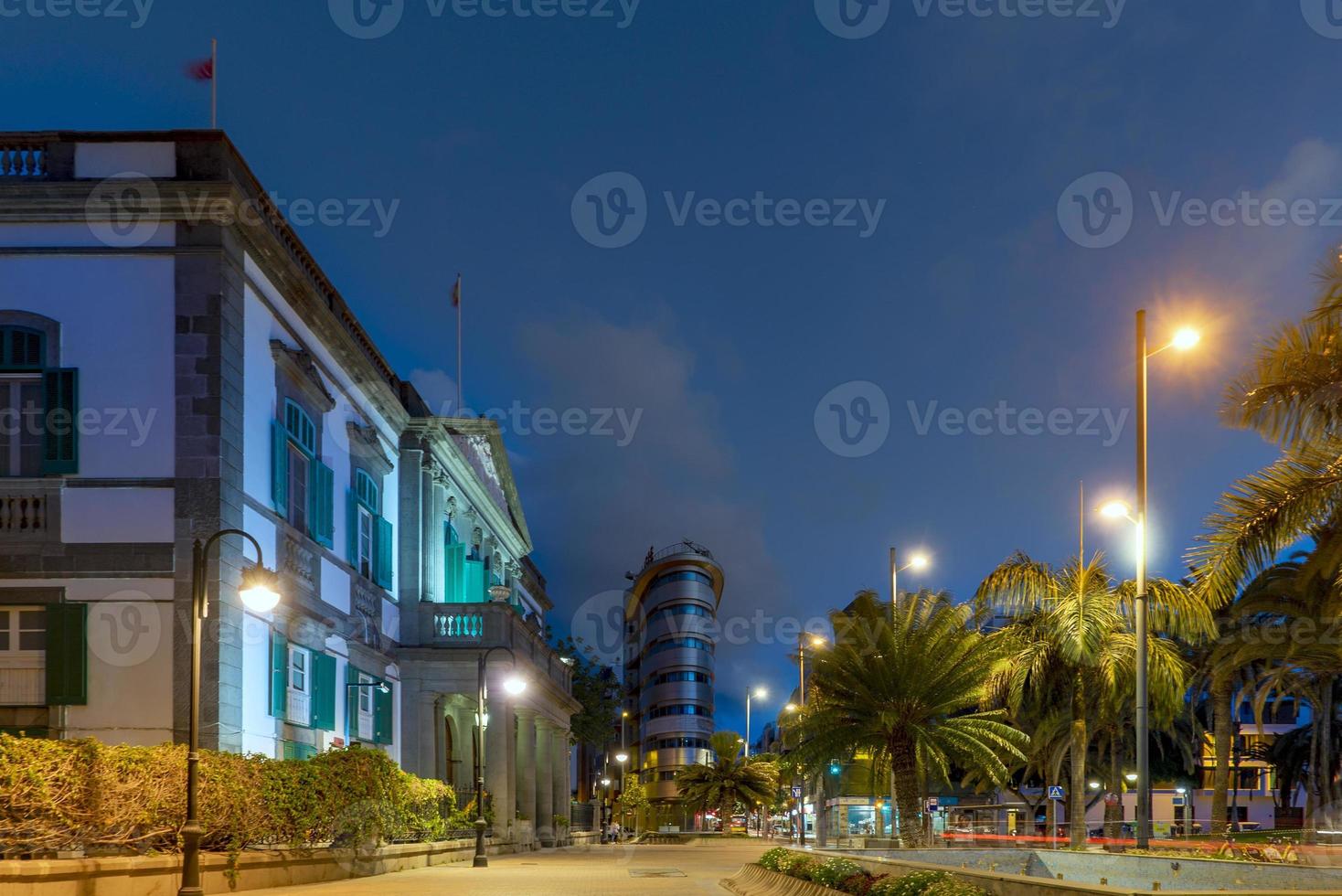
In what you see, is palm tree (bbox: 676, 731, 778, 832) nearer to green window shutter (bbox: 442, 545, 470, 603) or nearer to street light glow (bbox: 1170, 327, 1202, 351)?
green window shutter (bbox: 442, 545, 470, 603)

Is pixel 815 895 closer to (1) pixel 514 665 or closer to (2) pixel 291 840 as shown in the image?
(2) pixel 291 840

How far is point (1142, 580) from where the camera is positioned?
23047 millimetres

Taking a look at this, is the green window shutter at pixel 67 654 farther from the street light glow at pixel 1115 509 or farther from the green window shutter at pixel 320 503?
the street light glow at pixel 1115 509

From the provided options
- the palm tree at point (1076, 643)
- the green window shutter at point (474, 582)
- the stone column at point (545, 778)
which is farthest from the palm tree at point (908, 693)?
the stone column at point (545, 778)

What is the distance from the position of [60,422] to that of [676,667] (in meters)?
136

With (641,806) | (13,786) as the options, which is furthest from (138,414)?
(641,806)

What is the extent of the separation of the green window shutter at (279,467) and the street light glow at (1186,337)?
1761 cm

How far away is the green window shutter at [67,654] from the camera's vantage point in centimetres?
2341

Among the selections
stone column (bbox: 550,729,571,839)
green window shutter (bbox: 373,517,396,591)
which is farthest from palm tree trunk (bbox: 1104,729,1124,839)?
green window shutter (bbox: 373,517,396,591)

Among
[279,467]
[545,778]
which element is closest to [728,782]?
[545,778]

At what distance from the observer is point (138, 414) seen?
2472 cm

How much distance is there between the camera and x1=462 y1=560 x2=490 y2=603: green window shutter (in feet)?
162

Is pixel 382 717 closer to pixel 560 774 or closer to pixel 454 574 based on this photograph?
pixel 454 574

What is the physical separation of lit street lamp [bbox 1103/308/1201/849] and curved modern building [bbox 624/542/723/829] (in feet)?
434
